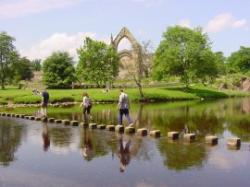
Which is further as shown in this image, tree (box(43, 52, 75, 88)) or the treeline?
tree (box(43, 52, 75, 88))

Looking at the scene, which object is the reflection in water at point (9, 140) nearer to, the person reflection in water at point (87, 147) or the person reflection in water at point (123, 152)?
the person reflection in water at point (87, 147)

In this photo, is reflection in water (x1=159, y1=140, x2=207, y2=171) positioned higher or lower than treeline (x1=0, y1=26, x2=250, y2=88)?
lower

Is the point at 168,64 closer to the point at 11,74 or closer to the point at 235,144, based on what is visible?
the point at 11,74

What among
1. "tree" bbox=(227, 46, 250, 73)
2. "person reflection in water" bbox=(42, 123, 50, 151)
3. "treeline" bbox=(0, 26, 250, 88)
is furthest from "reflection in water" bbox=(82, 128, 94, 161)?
"tree" bbox=(227, 46, 250, 73)

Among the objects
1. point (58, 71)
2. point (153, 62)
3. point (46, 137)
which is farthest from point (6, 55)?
point (46, 137)

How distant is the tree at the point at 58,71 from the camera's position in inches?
4058

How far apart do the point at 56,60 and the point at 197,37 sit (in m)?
31.1

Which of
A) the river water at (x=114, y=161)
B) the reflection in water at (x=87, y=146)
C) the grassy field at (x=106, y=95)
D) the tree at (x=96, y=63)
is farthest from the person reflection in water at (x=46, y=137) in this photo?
the tree at (x=96, y=63)

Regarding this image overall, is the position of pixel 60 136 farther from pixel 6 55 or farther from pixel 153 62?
pixel 6 55

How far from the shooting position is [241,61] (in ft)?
594

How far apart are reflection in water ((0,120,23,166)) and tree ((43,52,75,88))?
6606cm

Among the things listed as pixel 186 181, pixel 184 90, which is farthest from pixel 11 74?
pixel 186 181

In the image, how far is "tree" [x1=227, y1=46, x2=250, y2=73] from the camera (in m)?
180

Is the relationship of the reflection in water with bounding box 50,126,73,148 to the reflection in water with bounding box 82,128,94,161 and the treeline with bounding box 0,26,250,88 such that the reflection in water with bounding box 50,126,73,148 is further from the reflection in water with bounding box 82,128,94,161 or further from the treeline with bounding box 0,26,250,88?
the treeline with bounding box 0,26,250,88
